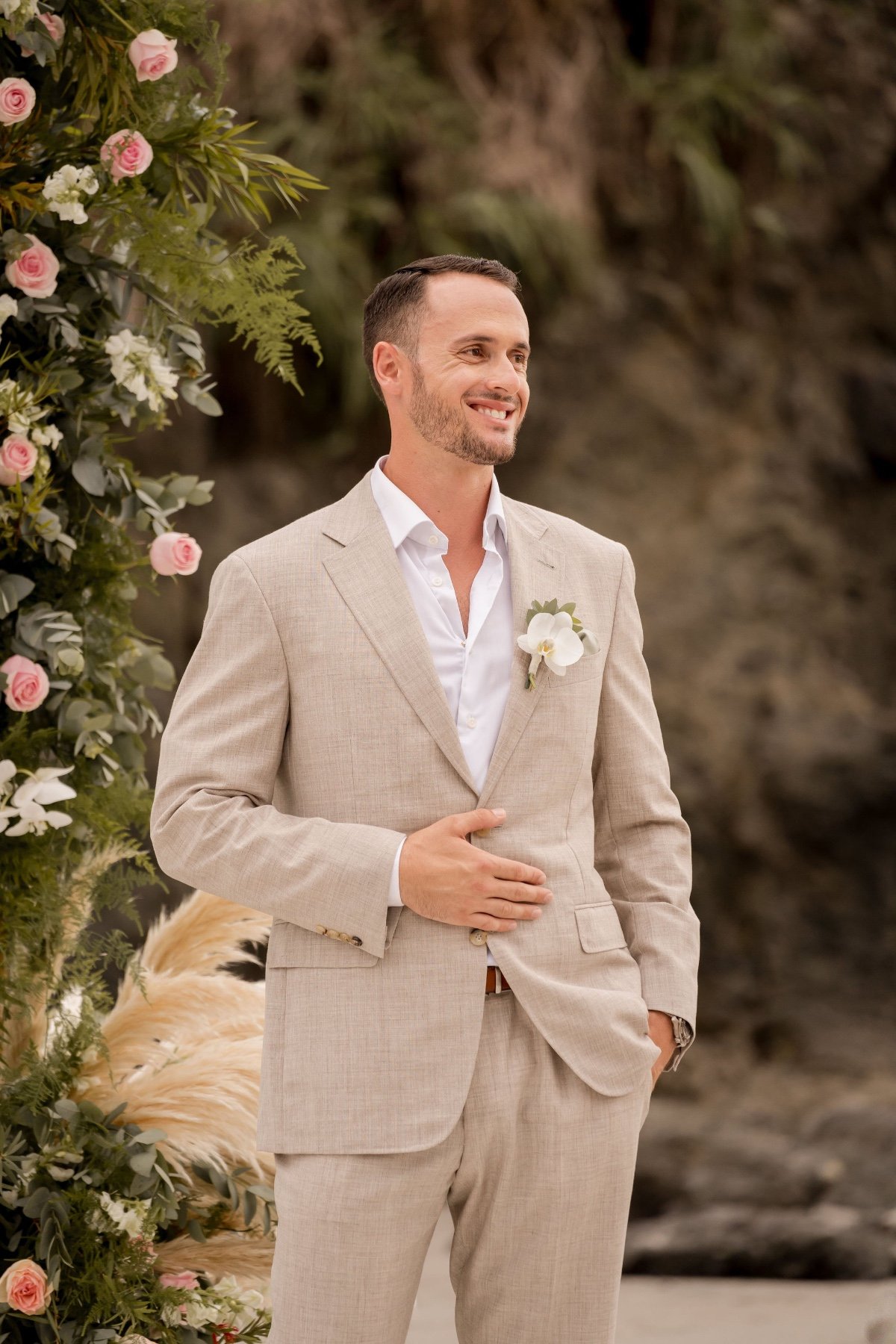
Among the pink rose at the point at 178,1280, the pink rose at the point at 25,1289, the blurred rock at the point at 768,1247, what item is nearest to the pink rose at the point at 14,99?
the pink rose at the point at 25,1289

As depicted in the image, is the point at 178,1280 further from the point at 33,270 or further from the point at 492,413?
the point at 33,270

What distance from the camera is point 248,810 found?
76.0 inches

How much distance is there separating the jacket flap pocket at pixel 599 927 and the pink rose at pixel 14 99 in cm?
156

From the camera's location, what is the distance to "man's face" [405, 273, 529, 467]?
2.04m

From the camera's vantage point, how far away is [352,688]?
1.97 m

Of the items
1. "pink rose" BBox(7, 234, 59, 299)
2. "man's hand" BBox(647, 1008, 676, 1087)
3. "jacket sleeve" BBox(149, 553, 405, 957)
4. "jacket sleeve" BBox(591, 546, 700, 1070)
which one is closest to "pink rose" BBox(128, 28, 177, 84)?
"pink rose" BBox(7, 234, 59, 299)

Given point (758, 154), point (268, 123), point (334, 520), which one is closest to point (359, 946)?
point (334, 520)

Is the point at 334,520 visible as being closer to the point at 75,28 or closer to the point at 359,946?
the point at 359,946

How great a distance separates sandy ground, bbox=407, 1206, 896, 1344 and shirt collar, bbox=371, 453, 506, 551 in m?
2.58

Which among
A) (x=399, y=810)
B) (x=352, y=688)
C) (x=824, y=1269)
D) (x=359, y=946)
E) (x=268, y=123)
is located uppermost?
(x=268, y=123)

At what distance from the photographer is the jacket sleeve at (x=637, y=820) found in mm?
2105

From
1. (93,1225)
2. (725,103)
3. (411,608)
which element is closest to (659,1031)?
(411,608)

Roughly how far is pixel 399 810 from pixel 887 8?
19.1ft

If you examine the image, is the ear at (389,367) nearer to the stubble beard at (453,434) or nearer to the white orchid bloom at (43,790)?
the stubble beard at (453,434)
